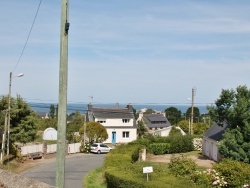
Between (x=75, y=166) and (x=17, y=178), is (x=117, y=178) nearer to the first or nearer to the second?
(x=17, y=178)

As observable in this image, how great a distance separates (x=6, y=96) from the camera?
106 ft

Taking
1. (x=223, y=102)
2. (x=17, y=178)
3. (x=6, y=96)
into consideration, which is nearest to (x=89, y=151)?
(x=6, y=96)

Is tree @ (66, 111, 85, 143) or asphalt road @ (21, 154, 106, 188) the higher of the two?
tree @ (66, 111, 85, 143)

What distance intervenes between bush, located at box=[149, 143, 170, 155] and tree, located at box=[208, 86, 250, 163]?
1077cm

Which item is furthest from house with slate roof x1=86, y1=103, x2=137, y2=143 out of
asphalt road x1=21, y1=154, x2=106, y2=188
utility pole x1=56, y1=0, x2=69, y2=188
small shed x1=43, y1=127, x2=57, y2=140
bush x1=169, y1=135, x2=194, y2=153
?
utility pole x1=56, y1=0, x2=69, y2=188

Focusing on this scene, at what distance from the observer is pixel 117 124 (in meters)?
64.6

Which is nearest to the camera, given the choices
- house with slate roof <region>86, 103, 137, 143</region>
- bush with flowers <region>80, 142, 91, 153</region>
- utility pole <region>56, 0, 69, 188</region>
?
utility pole <region>56, 0, 69, 188</region>

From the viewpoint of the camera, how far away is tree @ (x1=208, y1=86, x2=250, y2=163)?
29.5m

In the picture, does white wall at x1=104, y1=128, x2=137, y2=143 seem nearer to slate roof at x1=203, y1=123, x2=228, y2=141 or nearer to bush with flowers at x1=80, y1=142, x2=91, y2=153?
bush with flowers at x1=80, y1=142, x2=91, y2=153

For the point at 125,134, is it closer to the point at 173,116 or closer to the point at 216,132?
the point at 216,132

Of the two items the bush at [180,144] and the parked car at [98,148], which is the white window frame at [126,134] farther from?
the bush at [180,144]

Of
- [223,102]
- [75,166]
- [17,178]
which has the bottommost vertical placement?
[75,166]

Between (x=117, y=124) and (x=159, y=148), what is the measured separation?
828 inches

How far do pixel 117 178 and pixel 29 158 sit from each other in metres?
20.2
